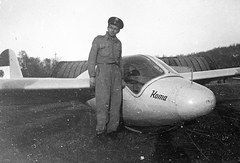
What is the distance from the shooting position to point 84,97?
5.27 m

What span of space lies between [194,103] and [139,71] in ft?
5.21

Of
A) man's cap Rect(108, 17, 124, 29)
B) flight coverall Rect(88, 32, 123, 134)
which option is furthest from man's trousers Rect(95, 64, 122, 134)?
man's cap Rect(108, 17, 124, 29)

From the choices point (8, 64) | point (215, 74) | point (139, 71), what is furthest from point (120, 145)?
point (8, 64)

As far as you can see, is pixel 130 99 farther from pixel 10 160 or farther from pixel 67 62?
pixel 67 62

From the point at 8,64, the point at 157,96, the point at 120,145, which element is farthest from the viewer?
the point at 8,64

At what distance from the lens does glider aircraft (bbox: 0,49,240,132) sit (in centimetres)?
319

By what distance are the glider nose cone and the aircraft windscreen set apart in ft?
2.90

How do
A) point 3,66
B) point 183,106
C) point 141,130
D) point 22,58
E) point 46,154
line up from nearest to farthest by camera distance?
point 183,106, point 46,154, point 141,130, point 3,66, point 22,58

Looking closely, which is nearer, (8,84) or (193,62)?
(8,84)

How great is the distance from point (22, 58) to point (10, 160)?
5674cm

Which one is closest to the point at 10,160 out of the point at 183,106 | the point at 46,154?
the point at 46,154

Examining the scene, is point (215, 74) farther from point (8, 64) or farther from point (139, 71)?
point (8, 64)

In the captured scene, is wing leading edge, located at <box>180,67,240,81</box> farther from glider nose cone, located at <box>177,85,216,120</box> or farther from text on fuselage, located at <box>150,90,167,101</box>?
glider nose cone, located at <box>177,85,216,120</box>

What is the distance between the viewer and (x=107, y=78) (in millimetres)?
3717
